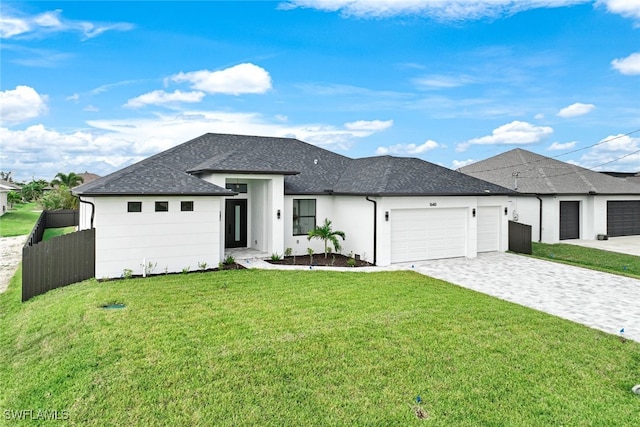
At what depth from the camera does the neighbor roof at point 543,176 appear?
22203 mm

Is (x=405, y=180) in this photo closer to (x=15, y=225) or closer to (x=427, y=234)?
(x=427, y=234)

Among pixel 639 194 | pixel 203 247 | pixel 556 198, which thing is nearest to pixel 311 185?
pixel 203 247

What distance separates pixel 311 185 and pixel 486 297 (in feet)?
28.4

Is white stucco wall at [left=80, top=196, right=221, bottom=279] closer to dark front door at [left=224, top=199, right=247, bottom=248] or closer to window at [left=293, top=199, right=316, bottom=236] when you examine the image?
dark front door at [left=224, top=199, right=247, bottom=248]

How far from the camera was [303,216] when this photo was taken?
16.2m

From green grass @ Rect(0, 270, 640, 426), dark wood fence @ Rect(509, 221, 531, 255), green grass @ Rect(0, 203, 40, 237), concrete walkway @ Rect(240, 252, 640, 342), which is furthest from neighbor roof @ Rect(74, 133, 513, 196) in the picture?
green grass @ Rect(0, 203, 40, 237)

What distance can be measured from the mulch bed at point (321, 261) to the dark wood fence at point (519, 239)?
296 inches

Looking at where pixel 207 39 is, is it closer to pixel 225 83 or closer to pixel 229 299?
pixel 225 83

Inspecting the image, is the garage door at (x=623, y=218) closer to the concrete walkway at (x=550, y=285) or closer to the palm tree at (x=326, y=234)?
the concrete walkway at (x=550, y=285)

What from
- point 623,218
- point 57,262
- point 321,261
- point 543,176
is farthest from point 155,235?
point 623,218

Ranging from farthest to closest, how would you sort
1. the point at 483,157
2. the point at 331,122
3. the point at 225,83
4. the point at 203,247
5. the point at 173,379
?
the point at 483,157, the point at 331,122, the point at 225,83, the point at 203,247, the point at 173,379

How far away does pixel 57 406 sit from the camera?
4895mm

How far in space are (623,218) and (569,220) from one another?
4.30 metres

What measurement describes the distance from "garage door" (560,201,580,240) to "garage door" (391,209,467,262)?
10203 mm
